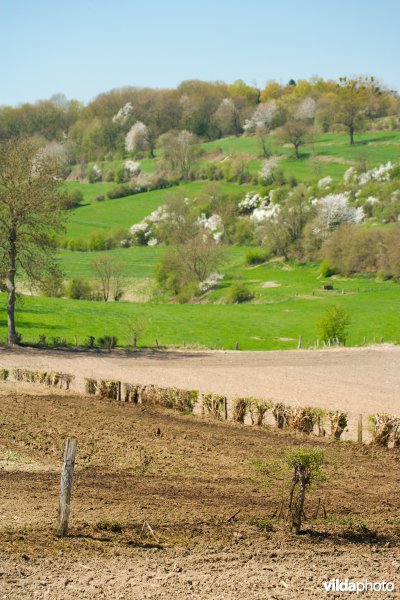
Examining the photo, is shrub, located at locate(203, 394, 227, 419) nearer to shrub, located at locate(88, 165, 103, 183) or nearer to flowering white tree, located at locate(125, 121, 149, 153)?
shrub, located at locate(88, 165, 103, 183)

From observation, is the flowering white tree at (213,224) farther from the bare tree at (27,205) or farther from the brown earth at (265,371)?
the bare tree at (27,205)

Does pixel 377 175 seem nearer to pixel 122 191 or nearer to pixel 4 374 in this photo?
pixel 122 191

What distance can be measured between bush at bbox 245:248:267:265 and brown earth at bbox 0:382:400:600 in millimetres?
81243

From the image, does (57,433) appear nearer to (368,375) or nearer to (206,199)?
(368,375)

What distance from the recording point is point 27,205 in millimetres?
52344

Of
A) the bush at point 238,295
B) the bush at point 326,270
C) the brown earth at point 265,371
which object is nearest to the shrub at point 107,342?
the brown earth at point 265,371

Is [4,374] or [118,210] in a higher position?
[118,210]

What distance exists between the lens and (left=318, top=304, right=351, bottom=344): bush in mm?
60500

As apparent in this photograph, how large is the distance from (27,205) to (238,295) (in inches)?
1507

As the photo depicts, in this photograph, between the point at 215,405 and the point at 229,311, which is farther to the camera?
the point at 229,311

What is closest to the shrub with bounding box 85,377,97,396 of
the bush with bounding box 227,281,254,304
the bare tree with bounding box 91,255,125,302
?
the bush with bounding box 227,281,254,304

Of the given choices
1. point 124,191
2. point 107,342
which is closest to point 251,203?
point 124,191

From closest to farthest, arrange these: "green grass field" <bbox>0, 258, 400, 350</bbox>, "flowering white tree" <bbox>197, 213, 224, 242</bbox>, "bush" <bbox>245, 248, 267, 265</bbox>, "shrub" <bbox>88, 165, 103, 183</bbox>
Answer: "green grass field" <bbox>0, 258, 400, 350</bbox> < "bush" <bbox>245, 248, 267, 265</bbox> < "flowering white tree" <bbox>197, 213, 224, 242</bbox> < "shrub" <bbox>88, 165, 103, 183</bbox>

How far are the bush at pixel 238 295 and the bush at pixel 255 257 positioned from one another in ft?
71.1
